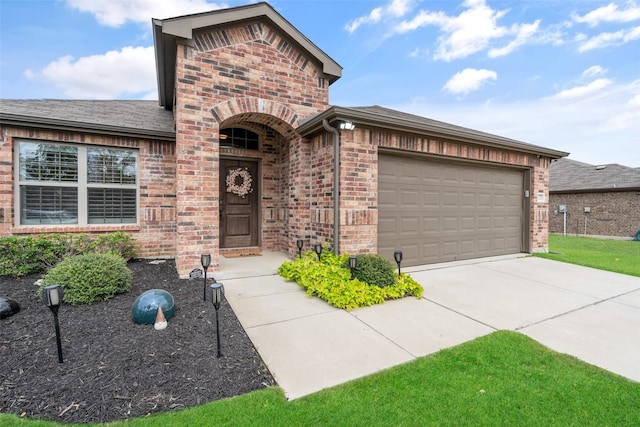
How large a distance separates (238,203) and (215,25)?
3532 millimetres

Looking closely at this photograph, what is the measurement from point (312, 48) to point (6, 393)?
643 centimetres

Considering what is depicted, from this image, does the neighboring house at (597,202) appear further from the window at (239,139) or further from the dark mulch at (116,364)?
the dark mulch at (116,364)

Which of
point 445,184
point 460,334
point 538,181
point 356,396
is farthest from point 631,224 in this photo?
point 356,396

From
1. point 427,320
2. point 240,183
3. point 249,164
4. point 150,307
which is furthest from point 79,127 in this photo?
point 427,320

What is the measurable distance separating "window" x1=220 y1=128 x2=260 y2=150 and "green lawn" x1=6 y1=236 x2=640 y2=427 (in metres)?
5.67

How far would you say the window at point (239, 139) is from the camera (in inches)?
263

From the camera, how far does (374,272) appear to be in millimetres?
4352

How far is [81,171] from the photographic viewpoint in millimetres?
5863

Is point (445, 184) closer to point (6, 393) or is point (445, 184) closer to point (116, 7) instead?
point (6, 393)

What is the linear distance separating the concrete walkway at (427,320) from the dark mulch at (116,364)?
32cm

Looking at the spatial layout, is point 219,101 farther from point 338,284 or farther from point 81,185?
point 338,284

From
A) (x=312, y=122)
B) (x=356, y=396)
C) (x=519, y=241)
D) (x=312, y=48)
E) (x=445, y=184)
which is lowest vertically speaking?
(x=356, y=396)

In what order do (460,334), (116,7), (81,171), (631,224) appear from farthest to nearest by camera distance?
(631,224)
(116,7)
(81,171)
(460,334)

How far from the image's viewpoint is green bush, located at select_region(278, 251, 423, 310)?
12.9 feet
